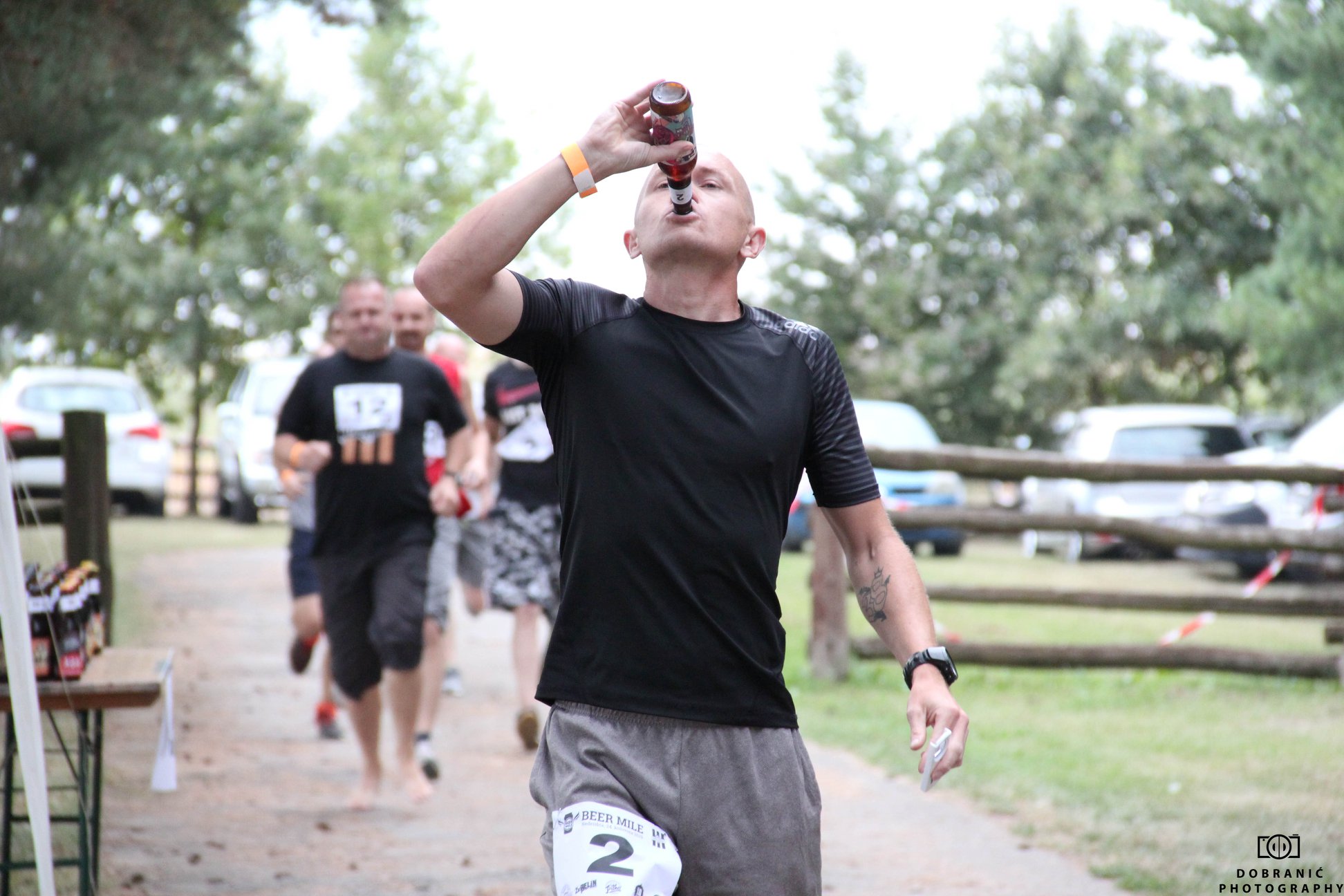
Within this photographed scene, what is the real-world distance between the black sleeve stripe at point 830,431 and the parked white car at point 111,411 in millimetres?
18055

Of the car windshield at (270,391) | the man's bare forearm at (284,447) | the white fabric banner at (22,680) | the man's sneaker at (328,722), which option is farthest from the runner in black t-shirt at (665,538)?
the car windshield at (270,391)

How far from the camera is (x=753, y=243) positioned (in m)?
3.02

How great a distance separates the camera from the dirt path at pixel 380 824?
5199mm

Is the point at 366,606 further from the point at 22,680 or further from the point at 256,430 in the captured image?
the point at 256,430

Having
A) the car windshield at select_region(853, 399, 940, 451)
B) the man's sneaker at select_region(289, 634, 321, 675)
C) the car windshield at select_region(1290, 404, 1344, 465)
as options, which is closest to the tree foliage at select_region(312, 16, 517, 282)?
the car windshield at select_region(853, 399, 940, 451)

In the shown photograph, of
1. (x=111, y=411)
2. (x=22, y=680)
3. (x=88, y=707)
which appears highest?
(x=111, y=411)

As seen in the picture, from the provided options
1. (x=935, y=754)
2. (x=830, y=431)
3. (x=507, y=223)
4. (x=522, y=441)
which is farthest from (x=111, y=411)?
(x=935, y=754)

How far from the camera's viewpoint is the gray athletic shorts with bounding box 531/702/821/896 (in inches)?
103

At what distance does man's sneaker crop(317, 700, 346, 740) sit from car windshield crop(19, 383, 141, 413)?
13423 mm

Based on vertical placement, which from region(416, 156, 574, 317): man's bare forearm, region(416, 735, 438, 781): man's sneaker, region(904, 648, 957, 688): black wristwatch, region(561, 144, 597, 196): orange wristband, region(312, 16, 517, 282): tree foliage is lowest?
region(416, 735, 438, 781): man's sneaker

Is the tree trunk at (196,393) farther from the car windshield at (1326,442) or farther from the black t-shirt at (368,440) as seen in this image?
the black t-shirt at (368,440)

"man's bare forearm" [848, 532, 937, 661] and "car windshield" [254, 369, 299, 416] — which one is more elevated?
"car windshield" [254, 369, 299, 416]

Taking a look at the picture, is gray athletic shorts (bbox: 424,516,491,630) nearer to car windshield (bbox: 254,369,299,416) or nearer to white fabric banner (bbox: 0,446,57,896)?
white fabric banner (bbox: 0,446,57,896)

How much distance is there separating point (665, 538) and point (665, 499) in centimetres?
7
